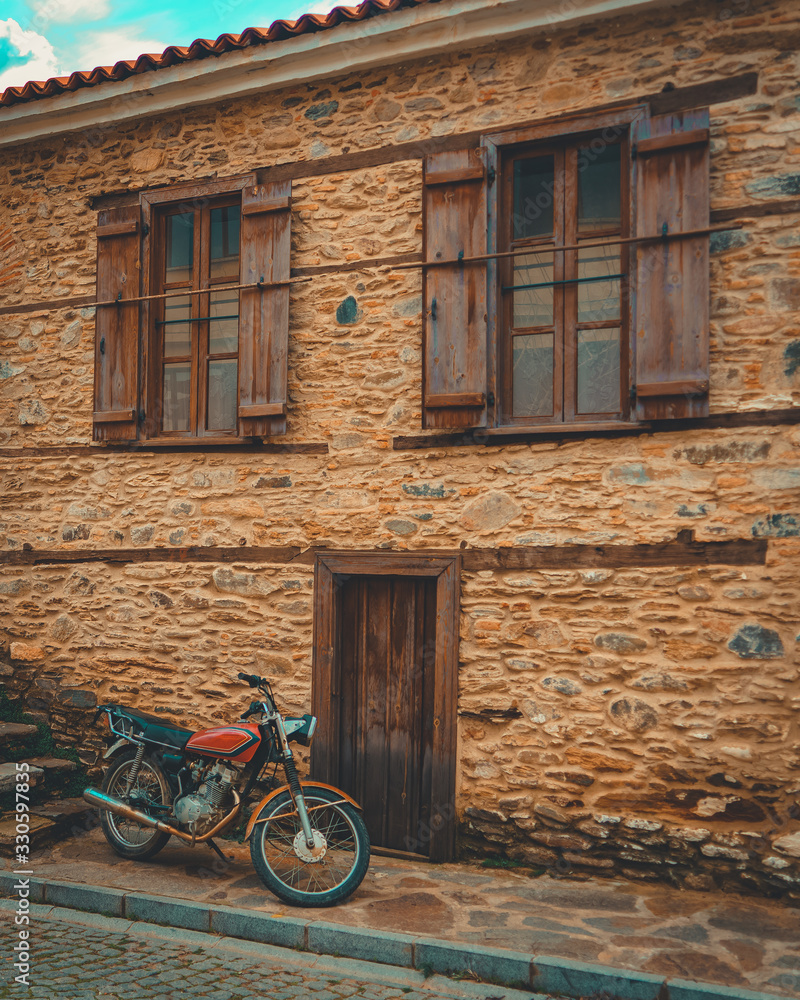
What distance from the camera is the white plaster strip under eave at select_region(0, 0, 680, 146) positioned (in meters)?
5.18

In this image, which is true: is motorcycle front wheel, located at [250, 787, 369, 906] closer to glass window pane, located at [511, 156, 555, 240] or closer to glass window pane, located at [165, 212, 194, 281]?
glass window pane, located at [511, 156, 555, 240]

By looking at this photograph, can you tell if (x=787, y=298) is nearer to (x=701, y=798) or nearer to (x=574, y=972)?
(x=701, y=798)

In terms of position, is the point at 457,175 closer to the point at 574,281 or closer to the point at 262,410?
the point at 574,281

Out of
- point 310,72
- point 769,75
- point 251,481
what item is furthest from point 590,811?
point 310,72

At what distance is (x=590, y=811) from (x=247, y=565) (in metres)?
2.77

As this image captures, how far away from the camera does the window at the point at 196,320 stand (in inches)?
248

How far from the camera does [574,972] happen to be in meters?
3.65

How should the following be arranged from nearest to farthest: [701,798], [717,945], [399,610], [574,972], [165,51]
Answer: [574,972]
[717,945]
[701,798]
[399,610]
[165,51]

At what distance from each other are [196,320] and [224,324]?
234 mm

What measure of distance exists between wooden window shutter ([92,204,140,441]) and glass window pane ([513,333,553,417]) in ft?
9.42

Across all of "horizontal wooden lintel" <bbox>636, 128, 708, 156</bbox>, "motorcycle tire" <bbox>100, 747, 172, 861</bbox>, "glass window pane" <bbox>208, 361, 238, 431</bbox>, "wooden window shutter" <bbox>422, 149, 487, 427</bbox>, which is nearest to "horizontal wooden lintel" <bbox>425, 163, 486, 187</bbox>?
"wooden window shutter" <bbox>422, 149, 487, 427</bbox>

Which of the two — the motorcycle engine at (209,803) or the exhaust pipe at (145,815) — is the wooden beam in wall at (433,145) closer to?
the motorcycle engine at (209,803)

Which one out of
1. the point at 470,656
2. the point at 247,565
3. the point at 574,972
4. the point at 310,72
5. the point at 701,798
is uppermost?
the point at 310,72

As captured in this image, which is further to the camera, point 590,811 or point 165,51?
point 165,51
